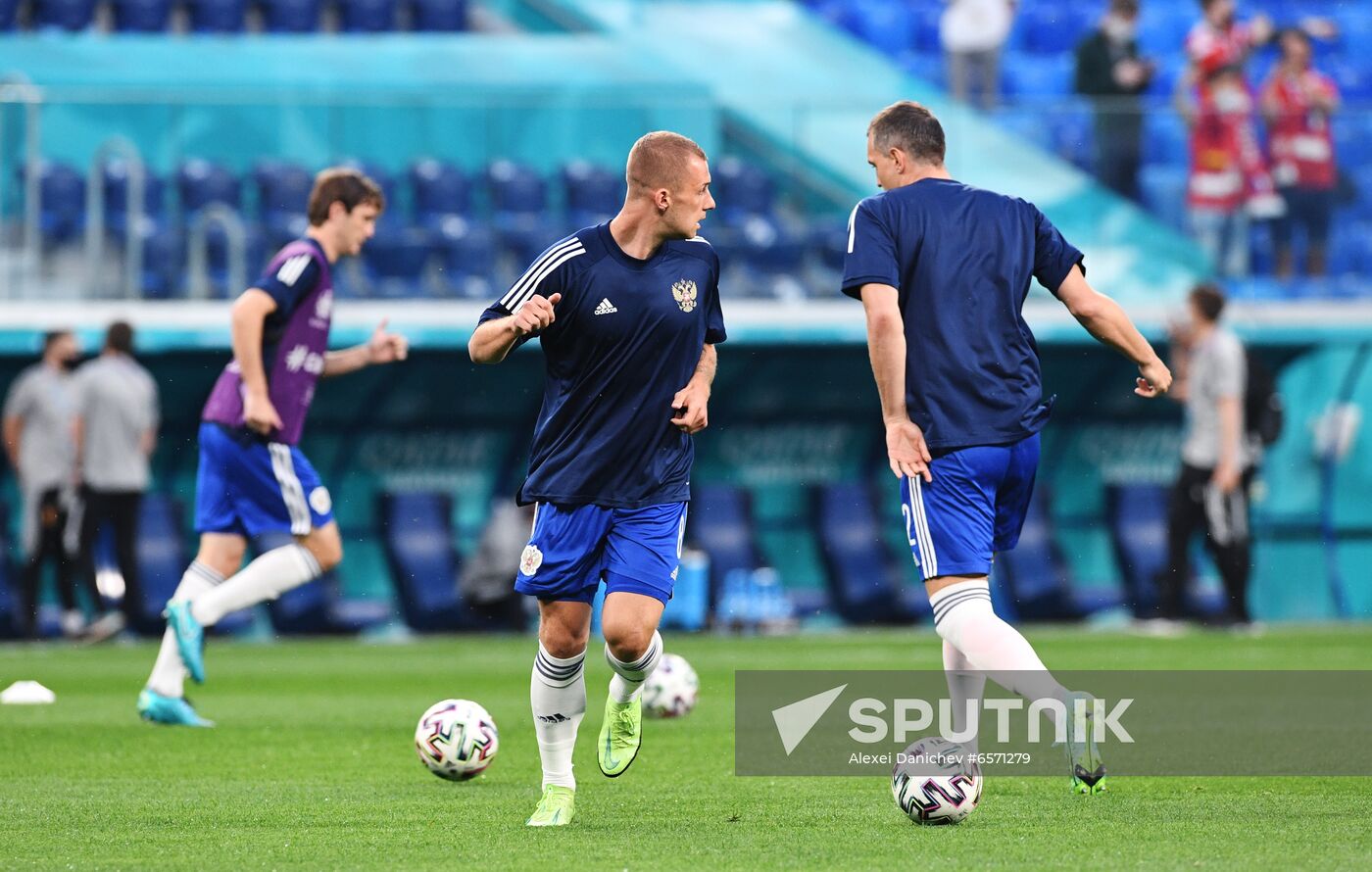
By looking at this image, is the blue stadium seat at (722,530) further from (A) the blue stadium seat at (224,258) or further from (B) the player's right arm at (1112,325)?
(B) the player's right arm at (1112,325)

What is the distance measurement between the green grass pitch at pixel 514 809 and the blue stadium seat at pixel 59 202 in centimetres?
591

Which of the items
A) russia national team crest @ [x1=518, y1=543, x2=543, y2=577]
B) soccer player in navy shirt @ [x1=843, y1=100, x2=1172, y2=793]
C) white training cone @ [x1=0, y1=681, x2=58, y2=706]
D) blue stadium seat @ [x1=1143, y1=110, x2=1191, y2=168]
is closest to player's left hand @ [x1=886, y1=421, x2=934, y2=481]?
soccer player in navy shirt @ [x1=843, y1=100, x2=1172, y2=793]

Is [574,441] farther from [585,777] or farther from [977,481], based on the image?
[585,777]

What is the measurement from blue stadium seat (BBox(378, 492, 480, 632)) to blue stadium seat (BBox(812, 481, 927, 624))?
3241 mm

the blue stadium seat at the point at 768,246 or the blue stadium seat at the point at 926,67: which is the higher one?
the blue stadium seat at the point at 926,67

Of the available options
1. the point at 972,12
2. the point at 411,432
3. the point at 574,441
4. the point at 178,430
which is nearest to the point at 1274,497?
the point at 972,12

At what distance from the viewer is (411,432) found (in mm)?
18719

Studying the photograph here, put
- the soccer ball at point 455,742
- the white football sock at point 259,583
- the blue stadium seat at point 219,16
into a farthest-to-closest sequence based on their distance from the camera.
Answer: the blue stadium seat at point 219,16, the white football sock at point 259,583, the soccer ball at point 455,742

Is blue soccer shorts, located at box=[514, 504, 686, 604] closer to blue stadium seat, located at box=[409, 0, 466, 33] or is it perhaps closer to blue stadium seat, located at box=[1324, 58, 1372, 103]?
blue stadium seat, located at box=[409, 0, 466, 33]

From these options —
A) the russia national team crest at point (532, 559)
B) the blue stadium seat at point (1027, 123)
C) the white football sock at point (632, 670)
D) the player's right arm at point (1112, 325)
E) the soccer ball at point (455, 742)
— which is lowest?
the soccer ball at point (455, 742)

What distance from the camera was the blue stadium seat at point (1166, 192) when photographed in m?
17.8

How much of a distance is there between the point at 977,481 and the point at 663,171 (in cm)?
142

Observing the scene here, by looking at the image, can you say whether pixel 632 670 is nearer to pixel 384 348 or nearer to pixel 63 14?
pixel 384 348

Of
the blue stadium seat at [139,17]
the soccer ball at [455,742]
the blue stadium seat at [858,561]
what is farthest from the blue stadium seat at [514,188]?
the soccer ball at [455,742]
